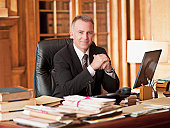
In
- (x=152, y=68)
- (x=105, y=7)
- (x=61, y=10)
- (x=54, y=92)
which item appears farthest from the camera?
(x=105, y=7)

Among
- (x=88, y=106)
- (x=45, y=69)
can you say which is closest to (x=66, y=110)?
(x=88, y=106)

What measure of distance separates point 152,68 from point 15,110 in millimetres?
1149

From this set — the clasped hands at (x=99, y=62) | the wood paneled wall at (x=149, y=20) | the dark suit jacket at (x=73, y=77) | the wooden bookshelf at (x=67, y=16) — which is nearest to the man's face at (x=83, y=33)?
the dark suit jacket at (x=73, y=77)

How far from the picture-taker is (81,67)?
2.82 meters

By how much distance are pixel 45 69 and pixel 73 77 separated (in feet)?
0.87

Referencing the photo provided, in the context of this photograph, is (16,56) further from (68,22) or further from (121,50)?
(121,50)

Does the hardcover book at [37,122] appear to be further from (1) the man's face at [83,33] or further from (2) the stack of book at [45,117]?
(1) the man's face at [83,33]

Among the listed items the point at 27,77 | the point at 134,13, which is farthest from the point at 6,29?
the point at 134,13

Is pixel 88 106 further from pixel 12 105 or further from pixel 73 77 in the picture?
pixel 73 77

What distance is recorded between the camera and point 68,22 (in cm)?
492

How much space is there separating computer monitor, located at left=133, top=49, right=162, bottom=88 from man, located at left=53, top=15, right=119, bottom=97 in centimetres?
30

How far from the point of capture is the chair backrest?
2.85 meters

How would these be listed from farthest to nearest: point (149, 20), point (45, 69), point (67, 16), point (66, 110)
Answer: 1. point (149, 20)
2. point (67, 16)
3. point (45, 69)
4. point (66, 110)

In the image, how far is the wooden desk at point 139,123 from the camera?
60.4 inches
